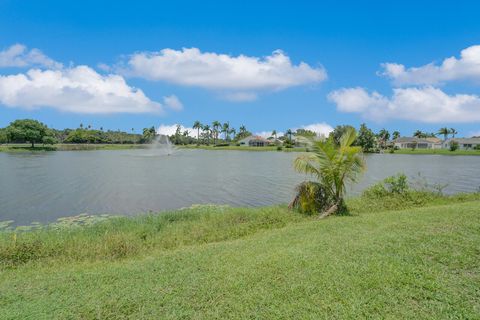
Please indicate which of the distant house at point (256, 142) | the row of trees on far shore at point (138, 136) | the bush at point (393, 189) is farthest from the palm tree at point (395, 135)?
the bush at point (393, 189)

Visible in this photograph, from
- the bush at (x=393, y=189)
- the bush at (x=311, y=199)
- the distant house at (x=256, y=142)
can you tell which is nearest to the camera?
the bush at (x=311, y=199)

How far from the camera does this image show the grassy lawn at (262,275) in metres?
4.25

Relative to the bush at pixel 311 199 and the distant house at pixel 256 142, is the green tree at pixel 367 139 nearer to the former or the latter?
the distant house at pixel 256 142

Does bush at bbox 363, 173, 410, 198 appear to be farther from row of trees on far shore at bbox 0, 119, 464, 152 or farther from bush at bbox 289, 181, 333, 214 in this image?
row of trees on far shore at bbox 0, 119, 464, 152

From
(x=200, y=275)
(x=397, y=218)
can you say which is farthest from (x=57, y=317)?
(x=397, y=218)

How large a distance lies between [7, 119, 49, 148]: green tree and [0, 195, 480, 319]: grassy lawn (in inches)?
3392

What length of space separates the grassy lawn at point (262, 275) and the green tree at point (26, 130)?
86167mm

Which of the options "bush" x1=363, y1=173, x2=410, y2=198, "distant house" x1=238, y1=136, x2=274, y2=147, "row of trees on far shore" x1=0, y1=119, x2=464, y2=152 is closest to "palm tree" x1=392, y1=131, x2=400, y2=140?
"row of trees on far shore" x1=0, y1=119, x2=464, y2=152

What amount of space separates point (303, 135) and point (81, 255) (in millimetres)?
8537

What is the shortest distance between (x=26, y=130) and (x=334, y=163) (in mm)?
89617

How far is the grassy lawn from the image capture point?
4250mm

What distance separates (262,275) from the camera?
16.9ft

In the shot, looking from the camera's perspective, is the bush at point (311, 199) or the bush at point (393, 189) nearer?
the bush at point (311, 199)

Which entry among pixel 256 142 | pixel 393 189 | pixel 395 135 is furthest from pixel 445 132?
pixel 393 189
